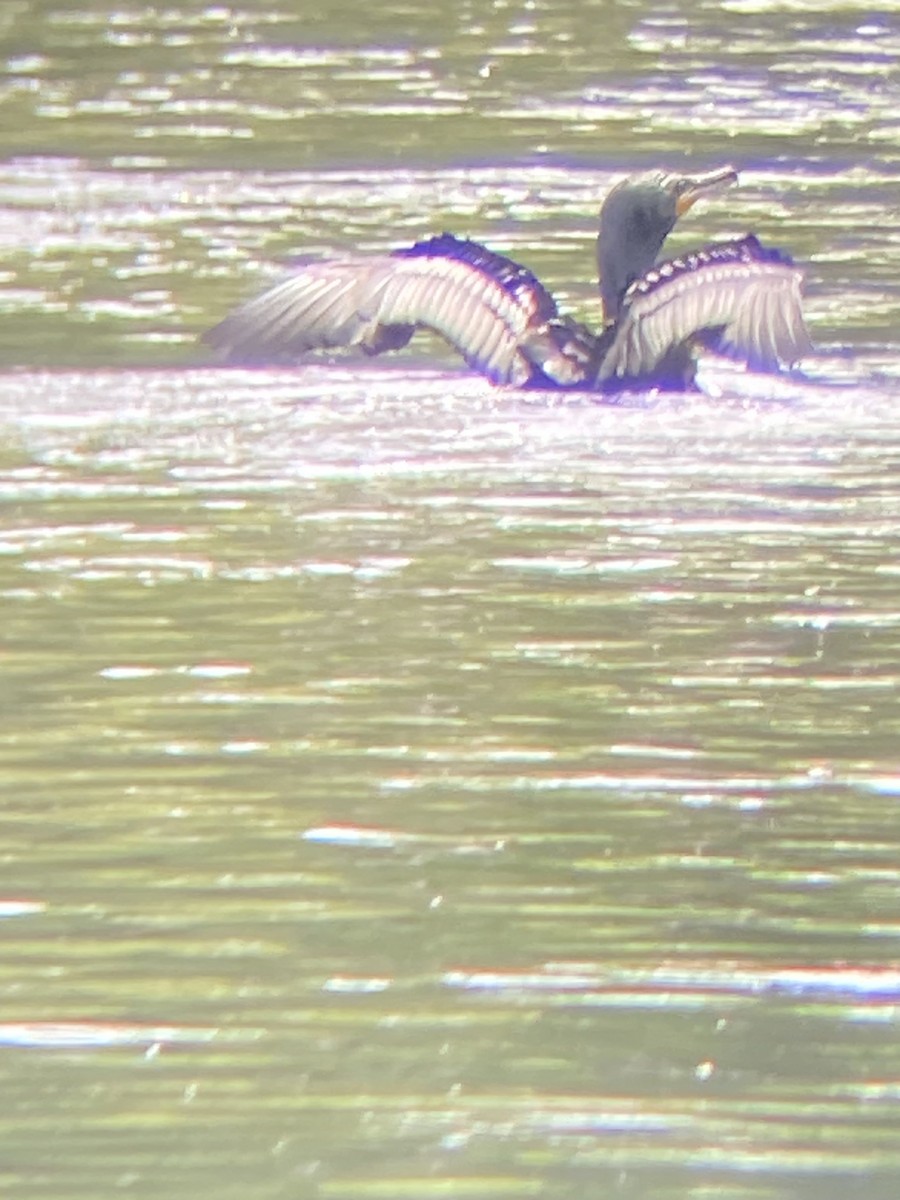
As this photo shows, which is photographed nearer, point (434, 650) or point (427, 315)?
point (434, 650)

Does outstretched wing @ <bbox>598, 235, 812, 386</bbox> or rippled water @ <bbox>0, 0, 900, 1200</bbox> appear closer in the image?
rippled water @ <bbox>0, 0, 900, 1200</bbox>

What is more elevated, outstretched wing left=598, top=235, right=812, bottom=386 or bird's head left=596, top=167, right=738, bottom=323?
bird's head left=596, top=167, right=738, bottom=323

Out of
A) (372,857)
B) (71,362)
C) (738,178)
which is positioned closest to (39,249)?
(71,362)

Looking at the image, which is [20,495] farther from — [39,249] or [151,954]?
[151,954]

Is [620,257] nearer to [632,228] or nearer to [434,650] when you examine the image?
[632,228]

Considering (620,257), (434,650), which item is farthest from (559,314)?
(434,650)

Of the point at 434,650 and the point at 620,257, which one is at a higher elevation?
the point at 620,257
